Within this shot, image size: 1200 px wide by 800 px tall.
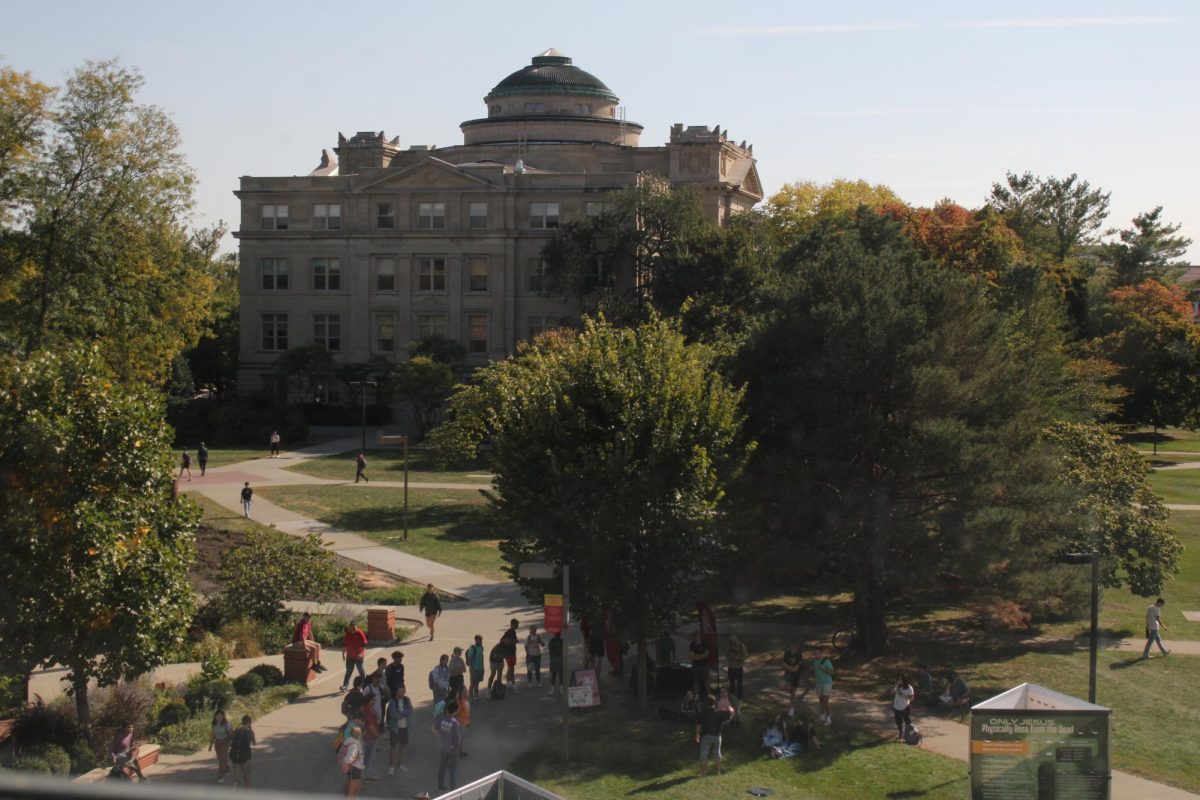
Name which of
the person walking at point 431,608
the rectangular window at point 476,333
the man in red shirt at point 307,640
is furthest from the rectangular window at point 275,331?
the man in red shirt at point 307,640

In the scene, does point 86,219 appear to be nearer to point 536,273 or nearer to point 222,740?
point 222,740

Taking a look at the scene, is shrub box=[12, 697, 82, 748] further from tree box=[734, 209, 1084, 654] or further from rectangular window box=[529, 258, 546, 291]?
rectangular window box=[529, 258, 546, 291]

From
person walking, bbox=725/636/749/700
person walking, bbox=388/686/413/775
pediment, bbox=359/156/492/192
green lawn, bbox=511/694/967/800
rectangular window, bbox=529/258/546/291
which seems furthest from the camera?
rectangular window, bbox=529/258/546/291

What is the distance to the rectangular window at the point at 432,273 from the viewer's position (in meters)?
81.1

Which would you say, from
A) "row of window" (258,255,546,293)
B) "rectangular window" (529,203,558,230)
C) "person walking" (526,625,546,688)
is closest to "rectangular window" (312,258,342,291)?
"row of window" (258,255,546,293)

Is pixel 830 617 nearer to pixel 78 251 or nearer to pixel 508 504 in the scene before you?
pixel 508 504

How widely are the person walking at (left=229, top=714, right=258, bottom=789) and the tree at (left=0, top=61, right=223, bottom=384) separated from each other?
71.6 ft

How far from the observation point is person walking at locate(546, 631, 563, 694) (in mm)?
23922

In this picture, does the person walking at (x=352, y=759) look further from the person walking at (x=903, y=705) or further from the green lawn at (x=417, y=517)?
the green lawn at (x=417, y=517)

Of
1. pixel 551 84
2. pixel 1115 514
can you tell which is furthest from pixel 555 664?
pixel 551 84

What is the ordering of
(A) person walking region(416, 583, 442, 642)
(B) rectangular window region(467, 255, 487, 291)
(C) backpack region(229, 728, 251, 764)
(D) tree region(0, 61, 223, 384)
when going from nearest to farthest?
(C) backpack region(229, 728, 251, 764)
(A) person walking region(416, 583, 442, 642)
(D) tree region(0, 61, 223, 384)
(B) rectangular window region(467, 255, 487, 291)

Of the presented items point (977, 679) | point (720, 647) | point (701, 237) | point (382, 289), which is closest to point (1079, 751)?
point (977, 679)

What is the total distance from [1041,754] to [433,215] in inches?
2707

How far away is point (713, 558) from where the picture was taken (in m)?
23.4
